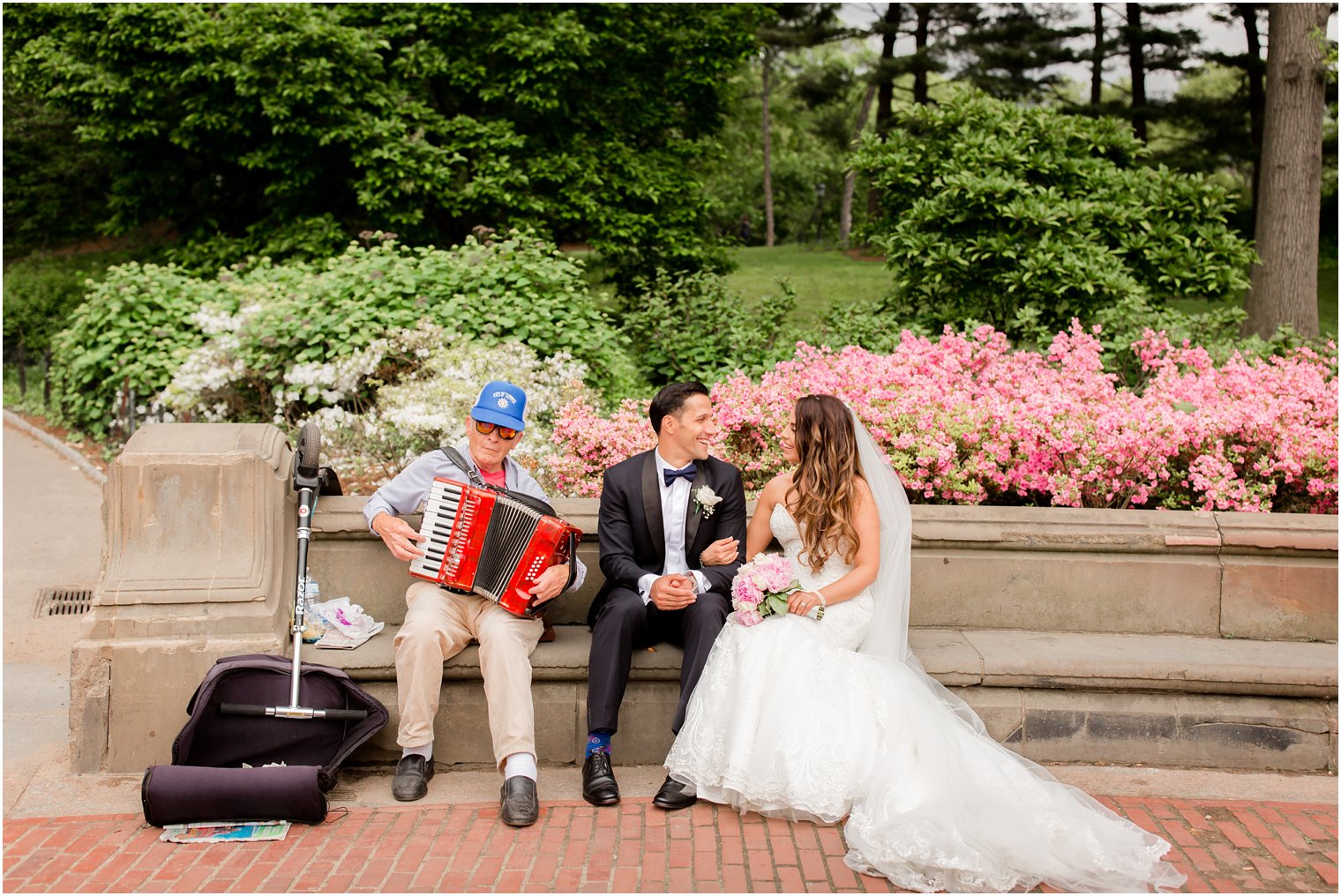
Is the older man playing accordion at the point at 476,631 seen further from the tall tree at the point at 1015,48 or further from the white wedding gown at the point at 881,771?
the tall tree at the point at 1015,48

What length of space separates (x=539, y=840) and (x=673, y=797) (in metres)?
0.57

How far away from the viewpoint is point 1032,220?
893cm

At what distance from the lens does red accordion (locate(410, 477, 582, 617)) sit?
4.59m

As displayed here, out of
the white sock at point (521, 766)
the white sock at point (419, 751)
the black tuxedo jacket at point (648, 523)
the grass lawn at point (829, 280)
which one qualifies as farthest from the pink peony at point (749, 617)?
the grass lawn at point (829, 280)

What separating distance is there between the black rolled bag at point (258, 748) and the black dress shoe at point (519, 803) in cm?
65

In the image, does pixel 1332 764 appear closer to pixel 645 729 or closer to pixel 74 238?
pixel 645 729

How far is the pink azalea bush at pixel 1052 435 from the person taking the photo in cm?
586

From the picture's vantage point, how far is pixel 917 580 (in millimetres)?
5430

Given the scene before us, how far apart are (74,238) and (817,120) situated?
22.8 meters

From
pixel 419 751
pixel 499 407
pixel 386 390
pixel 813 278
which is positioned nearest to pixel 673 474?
pixel 499 407

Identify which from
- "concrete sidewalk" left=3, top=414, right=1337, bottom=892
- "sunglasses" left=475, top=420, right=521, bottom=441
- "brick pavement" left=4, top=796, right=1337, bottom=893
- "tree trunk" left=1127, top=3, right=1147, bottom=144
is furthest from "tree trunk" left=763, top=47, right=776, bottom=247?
"brick pavement" left=4, top=796, right=1337, bottom=893

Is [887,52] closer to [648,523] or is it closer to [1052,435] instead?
[1052,435]

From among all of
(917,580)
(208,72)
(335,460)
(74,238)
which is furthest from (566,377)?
(74,238)

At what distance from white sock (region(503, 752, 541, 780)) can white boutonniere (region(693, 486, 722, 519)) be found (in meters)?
1.31
